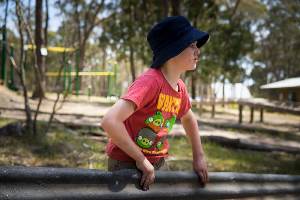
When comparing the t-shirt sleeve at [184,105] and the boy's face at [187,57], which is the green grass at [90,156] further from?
the boy's face at [187,57]

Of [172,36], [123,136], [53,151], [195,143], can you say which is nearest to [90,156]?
[53,151]

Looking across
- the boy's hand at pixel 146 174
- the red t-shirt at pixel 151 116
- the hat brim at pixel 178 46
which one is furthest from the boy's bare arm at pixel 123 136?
the hat brim at pixel 178 46

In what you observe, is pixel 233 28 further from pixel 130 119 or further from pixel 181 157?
pixel 130 119

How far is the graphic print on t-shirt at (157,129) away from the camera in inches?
90.7

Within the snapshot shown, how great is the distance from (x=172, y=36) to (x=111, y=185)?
824mm

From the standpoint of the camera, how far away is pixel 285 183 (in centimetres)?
275

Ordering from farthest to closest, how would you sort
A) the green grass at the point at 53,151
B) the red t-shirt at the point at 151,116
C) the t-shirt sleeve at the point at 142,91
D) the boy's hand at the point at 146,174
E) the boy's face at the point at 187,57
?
the green grass at the point at 53,151 → the boy's face at the point at 187,57 → the red t-shirt at the point at 151,116 → the t-shirt sleeve at the point at 142,91 → the boy's hand at the point at 146,174

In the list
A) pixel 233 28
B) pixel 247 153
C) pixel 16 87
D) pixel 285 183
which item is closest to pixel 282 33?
pixel 233 28

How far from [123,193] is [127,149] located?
0.22m

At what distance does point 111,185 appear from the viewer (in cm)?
185

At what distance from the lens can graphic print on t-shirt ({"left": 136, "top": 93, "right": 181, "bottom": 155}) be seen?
230 centimetres

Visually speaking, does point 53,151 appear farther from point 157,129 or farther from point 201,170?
point 201,170

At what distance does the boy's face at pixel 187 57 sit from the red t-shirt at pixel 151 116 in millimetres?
108

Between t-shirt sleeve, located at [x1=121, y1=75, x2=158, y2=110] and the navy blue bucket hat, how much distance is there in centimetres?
16
